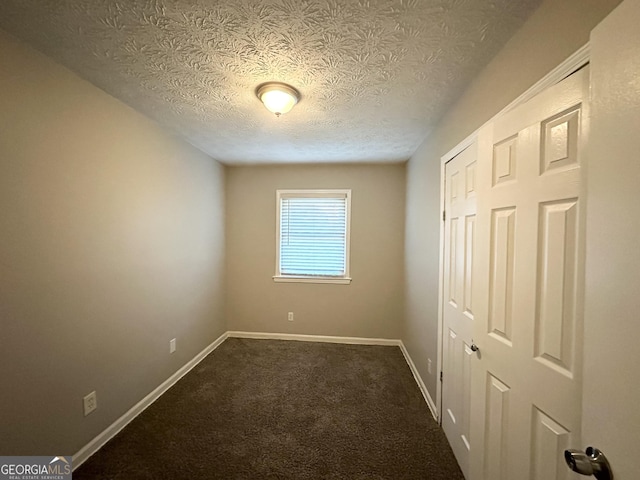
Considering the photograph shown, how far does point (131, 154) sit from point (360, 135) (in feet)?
Answer: 6.36

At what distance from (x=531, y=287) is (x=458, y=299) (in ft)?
2.64

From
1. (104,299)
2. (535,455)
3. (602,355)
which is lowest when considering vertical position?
(535,455)

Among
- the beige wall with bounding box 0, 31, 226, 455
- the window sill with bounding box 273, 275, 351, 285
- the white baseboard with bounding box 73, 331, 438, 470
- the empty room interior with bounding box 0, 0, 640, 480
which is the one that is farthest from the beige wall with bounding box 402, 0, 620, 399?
the beige wall with bounding box 0, 31, 226, 455

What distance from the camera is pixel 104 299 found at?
1.76 meters

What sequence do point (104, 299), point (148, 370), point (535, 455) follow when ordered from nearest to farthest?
point (535, 455) → point (104, 299) → point (148, 370)

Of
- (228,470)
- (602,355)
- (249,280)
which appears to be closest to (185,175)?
(249,280)

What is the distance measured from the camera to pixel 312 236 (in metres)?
3.64

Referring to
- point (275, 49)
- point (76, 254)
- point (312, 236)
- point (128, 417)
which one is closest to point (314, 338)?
point (312, 236)

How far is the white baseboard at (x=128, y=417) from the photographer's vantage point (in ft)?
5.26

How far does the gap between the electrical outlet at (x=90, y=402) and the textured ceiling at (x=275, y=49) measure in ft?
6.60

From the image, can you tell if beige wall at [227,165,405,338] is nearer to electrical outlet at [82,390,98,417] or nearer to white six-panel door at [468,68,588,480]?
electrical outlet at [82,390,98,417]

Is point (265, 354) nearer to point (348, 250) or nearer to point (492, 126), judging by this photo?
point (348, 250)

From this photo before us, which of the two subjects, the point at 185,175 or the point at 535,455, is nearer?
the point at 535,455

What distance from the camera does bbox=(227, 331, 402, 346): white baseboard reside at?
3494mm
